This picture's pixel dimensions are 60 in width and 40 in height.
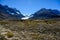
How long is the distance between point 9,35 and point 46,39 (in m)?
4.90

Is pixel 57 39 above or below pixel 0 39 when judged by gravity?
below

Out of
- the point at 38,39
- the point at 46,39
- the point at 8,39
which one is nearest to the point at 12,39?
the point at 8,39

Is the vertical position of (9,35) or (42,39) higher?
(9,35)

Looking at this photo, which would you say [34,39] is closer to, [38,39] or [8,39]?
[38,39]

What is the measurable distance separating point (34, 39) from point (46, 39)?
160cm

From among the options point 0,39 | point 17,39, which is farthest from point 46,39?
point 0,39

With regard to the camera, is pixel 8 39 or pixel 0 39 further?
pixel 8 39

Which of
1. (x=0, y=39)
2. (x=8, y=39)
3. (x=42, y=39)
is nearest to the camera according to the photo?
(x=0, y=39)

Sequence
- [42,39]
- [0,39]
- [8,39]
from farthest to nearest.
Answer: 1. [42,39]
2. [8,39]
3. [0,39]

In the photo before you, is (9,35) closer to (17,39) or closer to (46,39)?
(17,39)

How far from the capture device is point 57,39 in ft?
61.4

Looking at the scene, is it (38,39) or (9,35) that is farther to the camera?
(9,35)

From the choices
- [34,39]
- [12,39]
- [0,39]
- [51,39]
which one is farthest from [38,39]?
[0,39]

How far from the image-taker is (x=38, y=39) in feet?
57.7
